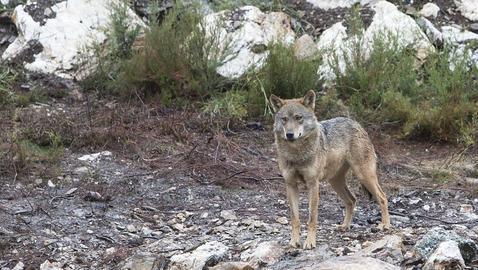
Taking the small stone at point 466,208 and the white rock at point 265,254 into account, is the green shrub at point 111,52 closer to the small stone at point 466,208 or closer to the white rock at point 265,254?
the white rock at point 265,254

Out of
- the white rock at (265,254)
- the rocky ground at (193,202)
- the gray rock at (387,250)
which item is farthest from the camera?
the rocky ground at (193,202)

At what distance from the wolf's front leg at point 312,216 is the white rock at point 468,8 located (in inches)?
294

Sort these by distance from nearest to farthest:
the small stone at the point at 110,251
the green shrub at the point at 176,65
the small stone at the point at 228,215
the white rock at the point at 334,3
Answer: the small stone at the point at 110,251, the small stone at the point at 228,215, the green shrub at the point at 176,65, the white rock at the point at 334,3

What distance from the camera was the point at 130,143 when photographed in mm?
9883

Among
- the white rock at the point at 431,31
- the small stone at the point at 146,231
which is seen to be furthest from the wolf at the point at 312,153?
the white rock at the point at 431,31

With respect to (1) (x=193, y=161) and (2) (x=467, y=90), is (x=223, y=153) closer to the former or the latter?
(1) (x=193, y=161)

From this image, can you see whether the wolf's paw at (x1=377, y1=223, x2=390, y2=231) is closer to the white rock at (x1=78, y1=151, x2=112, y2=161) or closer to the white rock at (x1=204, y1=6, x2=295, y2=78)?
the white rock at (x1=78, y1=151, x2=112, y2=161)

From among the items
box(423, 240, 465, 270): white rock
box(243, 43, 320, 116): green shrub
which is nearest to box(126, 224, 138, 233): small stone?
box(423, 240, 465, 270): white rock

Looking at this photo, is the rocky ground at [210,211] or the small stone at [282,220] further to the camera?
the small stone at [282,220]

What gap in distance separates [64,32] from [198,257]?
676 cm

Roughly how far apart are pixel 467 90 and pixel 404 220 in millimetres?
3826

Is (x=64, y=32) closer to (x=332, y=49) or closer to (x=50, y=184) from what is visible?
(x=332, y=49)

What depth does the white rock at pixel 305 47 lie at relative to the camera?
11898mm

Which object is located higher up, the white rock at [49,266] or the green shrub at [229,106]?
the green shrub at [229,106]
